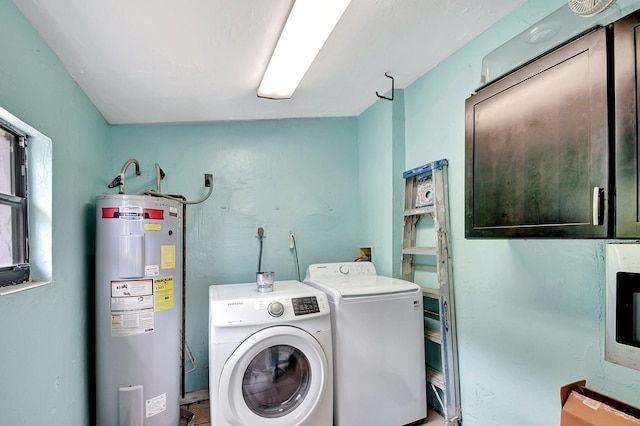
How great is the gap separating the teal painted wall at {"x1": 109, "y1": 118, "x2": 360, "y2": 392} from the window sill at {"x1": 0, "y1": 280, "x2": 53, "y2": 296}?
1.06m

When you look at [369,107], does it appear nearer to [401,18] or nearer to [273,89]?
[273,89]

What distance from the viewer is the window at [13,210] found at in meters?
1.23

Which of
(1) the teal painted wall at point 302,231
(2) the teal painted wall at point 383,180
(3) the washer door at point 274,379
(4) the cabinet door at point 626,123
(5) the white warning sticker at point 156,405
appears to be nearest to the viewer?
(4) the cabinet door at point 626,123

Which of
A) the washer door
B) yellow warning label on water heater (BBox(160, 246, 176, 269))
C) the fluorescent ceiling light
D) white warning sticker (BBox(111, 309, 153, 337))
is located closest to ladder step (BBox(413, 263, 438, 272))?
the washer door

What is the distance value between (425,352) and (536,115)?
167 centimetres

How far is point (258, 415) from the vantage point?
1719mm

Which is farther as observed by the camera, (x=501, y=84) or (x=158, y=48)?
(x=158, y=48)

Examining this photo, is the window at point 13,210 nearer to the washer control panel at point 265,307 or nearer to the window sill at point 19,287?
the window sill at point 19,287

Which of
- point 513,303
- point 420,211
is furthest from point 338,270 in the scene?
point 513,303

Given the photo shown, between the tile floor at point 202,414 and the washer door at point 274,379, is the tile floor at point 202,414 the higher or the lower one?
the lower one

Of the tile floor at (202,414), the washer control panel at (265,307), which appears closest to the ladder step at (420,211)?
the washer control panel at (265,307)

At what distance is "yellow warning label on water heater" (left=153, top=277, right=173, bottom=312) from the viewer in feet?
5.98

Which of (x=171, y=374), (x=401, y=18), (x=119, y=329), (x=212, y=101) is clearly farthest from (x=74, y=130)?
(x=401, y=18)

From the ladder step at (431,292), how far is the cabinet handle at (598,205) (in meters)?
1.14
